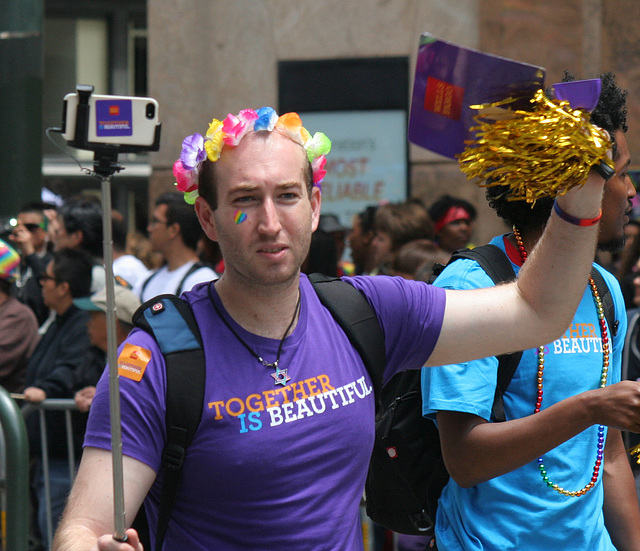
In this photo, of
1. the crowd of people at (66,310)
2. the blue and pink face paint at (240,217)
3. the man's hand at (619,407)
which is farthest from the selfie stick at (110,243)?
the crowd of people at (66,310)

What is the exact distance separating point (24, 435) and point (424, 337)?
2703 millimetres

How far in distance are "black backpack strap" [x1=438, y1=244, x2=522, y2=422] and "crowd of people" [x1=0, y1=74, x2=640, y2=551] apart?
0.02 metres

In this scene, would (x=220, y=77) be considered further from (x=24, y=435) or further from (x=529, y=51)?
(x=24, y=435)

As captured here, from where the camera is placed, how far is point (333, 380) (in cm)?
228

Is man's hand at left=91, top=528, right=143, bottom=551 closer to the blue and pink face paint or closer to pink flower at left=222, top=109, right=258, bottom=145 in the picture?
the blue and pink face paint

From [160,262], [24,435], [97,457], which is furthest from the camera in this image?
[160,262]

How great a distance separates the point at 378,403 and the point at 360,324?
0.90ft

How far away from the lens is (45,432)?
5328mm

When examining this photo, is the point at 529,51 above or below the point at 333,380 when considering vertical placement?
above

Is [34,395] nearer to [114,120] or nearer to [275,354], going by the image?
[275,354]

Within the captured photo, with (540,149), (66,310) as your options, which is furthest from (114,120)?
(66,310)

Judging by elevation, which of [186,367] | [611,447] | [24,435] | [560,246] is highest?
[560,246]

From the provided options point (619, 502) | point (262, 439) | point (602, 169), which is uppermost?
point (602, 169)

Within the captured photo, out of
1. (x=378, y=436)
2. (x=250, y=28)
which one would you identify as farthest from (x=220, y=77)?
(x=378, y=436)
